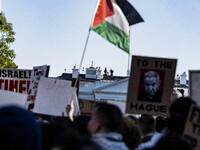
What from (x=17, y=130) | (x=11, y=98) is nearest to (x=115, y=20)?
(x=11, y=98)

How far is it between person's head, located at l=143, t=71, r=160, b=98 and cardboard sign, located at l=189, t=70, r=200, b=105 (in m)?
0.75

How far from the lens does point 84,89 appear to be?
47.6 metres

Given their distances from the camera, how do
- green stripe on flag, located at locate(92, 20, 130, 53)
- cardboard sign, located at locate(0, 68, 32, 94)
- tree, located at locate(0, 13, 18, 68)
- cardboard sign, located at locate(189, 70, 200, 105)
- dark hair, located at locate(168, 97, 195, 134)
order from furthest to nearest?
tree, located at locate(0, 13, 18, 68), cardboard sign, located at locate(0, 68, 32, 94), green stripe on flag, located at locate(92, 20, 130, 53), cardboard sign, located at locate(189, 70, 200, 105), dark hair, located at locate(168, 97, 195, 134)

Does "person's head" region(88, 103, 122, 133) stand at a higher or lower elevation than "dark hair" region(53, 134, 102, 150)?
lower

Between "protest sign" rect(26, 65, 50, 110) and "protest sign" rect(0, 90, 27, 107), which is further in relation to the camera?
"protest sign" rect(26, 65, 50, 110)

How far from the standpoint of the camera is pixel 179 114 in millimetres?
2854

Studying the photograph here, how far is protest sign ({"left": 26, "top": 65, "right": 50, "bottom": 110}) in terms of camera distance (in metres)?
6.08

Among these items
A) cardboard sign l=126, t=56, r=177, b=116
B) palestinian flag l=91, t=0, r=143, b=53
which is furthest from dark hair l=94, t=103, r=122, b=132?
palestinian flag l=91, t=0, r=143, b=53

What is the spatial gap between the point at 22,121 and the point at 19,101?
162 inches

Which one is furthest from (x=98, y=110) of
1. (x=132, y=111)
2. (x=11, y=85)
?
(x=11, y=85)

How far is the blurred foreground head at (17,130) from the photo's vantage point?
155 centimetres

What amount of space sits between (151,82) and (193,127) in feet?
6.13

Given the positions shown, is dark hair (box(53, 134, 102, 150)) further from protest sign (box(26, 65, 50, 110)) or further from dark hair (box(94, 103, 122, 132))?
protest sign (box(26, 65, 50, 110))

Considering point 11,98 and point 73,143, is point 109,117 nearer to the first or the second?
point 73,143
